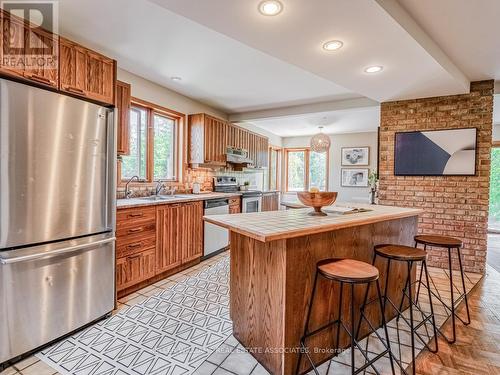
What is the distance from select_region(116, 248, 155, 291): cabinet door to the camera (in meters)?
2.68

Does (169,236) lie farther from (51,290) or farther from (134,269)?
(51,290)

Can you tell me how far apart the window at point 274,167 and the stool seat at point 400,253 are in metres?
6.11

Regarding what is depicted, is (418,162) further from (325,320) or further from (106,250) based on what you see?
(106,250)

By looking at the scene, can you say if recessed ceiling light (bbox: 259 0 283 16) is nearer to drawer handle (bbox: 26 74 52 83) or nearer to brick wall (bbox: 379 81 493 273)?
drawer handle (bbox: 26 74 52 83)

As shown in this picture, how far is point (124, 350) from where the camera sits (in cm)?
194

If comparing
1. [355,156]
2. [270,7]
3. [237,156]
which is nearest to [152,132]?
Answer: [237,156]

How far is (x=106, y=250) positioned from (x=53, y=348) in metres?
0.73

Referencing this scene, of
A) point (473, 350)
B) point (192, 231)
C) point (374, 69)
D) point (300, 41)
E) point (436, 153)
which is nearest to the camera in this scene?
point (473, 350)

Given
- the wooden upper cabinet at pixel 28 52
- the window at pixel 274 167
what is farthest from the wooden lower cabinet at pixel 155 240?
the window at pixel 274 167

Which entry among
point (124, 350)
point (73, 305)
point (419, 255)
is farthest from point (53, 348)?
point (419, 255)

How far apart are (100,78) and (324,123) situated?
509 centimetres

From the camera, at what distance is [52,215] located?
191 cm

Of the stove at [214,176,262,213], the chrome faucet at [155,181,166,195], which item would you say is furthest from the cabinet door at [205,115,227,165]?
the chrome faucet at [155,181,166,195]

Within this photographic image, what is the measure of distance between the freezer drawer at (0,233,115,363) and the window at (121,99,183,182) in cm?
165
